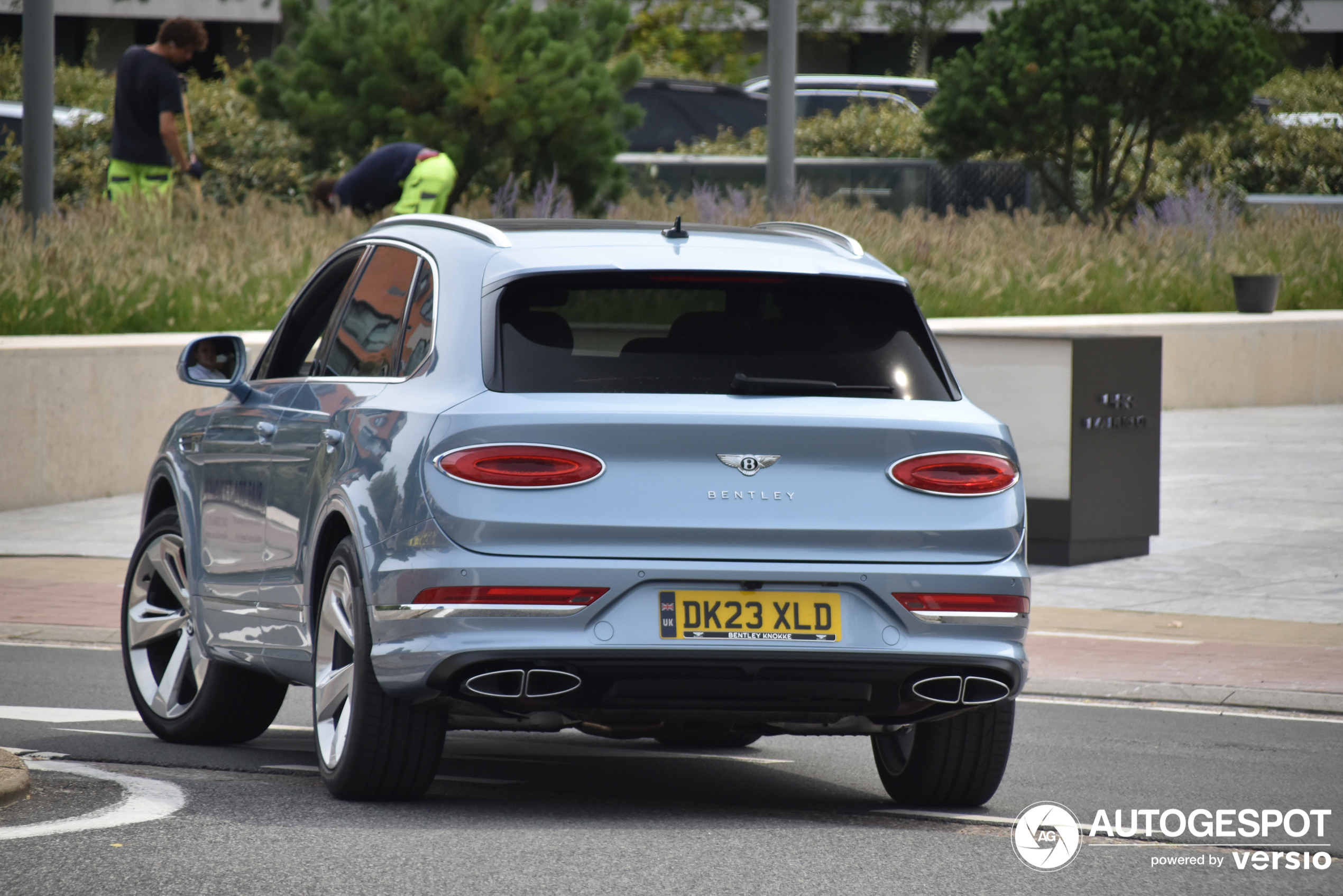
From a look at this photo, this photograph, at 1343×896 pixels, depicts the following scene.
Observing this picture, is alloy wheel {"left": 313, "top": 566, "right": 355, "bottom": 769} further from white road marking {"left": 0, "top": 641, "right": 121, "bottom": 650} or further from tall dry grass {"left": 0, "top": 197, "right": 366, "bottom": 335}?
tall dry grass {"left": 0, "top": 197, "right": 366, "bottom": 335}

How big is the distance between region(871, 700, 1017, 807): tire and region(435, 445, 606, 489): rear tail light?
140 centimetres

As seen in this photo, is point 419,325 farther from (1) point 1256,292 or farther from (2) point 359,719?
(1) point 1256,292

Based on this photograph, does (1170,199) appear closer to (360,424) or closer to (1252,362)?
(1252,362)

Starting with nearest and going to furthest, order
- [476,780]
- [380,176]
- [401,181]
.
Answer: [476,780]
[401,181]
[380,176]

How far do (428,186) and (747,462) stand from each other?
10.3 meters

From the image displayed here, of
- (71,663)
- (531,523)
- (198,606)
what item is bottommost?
(71,663)

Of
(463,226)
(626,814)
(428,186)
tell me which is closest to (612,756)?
(626,814)

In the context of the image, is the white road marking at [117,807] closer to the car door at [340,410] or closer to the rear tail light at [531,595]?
the car door at [340,410]

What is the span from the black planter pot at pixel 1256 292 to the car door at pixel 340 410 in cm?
1484

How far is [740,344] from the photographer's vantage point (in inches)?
242

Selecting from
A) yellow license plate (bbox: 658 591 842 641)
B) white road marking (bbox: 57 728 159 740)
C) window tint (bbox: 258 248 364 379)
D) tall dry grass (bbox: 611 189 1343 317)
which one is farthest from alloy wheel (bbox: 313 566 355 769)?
→ tall dry grass (bbox: 611 189 1343 317)

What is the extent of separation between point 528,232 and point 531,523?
1.13 metres

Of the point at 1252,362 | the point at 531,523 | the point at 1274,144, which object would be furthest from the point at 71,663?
the point at 1274,144

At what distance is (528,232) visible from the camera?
6453 mm
